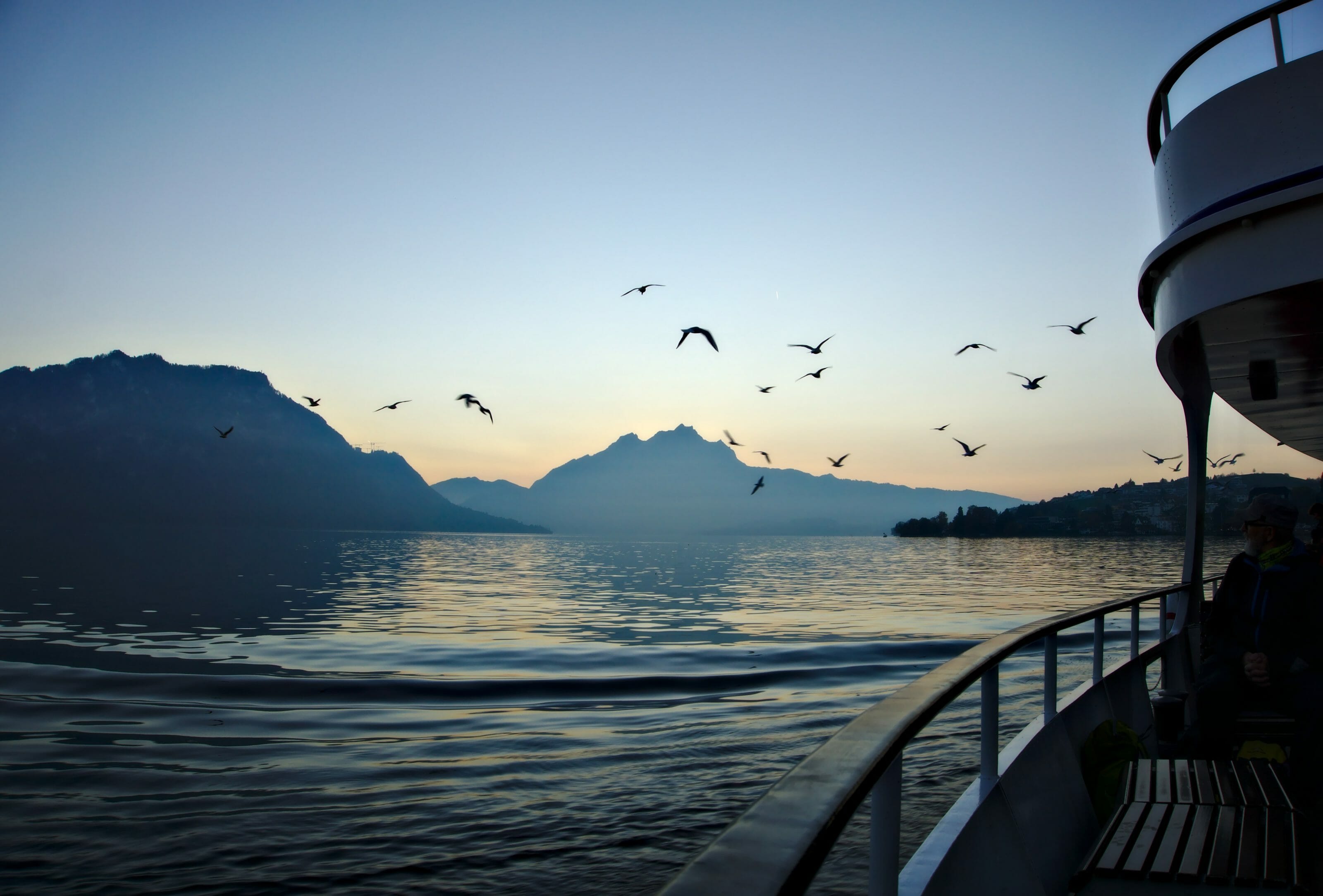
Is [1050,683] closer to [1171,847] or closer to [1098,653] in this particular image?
[1171,847]

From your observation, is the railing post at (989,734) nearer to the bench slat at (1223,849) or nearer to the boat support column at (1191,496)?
the bench slat at (1223,849)

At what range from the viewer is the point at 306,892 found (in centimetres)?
581

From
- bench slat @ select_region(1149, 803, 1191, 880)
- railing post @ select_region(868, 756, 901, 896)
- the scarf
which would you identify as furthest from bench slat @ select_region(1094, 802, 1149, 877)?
the scarf

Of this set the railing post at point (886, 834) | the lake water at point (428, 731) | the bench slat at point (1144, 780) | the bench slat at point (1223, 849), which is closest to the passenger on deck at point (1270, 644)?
the bench slat at point (1144, 780)

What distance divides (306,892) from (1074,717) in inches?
216

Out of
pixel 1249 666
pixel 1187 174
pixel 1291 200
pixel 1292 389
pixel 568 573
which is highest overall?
pixel 1187 174

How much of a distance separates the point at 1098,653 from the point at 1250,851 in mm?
2384

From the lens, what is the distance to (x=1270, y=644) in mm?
5445

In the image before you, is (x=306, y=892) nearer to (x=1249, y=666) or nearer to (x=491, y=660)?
(x=1249, y=666)

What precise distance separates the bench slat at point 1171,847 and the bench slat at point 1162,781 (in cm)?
9

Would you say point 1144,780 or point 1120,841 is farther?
point 1144,780

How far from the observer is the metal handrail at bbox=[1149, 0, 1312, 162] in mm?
5856

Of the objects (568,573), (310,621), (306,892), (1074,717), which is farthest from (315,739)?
(568,573)

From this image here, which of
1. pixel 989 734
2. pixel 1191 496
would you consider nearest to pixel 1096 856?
pixel 989 734
